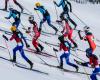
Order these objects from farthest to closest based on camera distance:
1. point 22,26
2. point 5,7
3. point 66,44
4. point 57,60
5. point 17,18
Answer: point 5,7
point 22,26
point 17,18
point 57,60
point 66,44

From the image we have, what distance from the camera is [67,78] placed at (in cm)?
2320

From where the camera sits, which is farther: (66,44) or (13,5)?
(13,5)

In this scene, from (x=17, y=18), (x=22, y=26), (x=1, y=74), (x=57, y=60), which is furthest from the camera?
(x=22, y=26)

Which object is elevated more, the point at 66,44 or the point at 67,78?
the point at 66,44

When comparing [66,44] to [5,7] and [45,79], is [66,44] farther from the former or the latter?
[5,7]

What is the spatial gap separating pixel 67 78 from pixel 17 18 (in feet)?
17.6

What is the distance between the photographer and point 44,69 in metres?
23.7

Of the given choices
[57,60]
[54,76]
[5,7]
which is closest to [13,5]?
[5,7]

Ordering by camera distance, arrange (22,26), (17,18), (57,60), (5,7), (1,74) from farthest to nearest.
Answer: (5,7)
(22,26)
(17,18)
(57,60)
(1,74)

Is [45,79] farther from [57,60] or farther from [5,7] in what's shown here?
[5,7]

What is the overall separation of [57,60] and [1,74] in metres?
4.12

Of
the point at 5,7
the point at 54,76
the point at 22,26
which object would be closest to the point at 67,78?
the point at 54,76

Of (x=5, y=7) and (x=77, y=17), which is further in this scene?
(x=77, y=17)

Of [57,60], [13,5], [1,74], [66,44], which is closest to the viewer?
[1,74]
